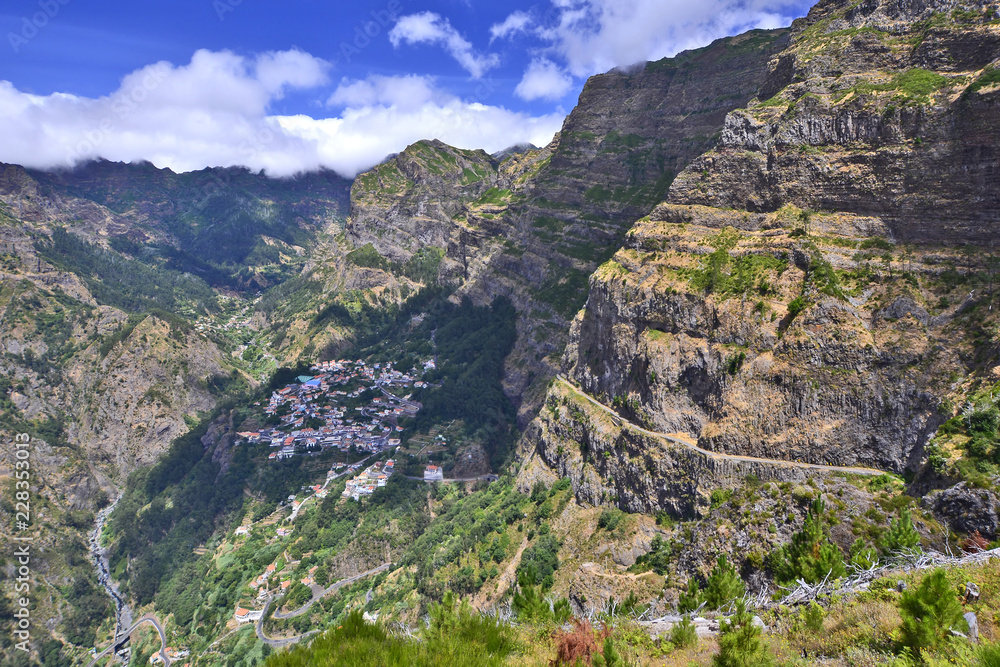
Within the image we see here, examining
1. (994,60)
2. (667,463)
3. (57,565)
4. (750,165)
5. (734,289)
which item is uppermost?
(994,60)

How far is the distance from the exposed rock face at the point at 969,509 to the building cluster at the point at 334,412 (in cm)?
8746

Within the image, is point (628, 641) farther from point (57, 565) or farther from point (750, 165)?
point (57, 565)

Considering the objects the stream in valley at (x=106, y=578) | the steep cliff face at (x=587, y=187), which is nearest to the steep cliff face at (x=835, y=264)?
the steep cliff face at (x=587, y=187)

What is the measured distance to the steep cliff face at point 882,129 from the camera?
134 feet

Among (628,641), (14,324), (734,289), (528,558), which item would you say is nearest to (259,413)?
(14,324)

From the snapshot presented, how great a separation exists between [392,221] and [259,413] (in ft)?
305

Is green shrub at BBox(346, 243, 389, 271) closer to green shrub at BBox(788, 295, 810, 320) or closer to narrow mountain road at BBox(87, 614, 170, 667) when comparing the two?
narrow mountain road at BBox(87, 614, 170, 667)

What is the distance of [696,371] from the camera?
47156 mm

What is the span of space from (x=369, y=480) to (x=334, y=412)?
3112 centimetres

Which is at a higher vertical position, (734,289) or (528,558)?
(734,289)

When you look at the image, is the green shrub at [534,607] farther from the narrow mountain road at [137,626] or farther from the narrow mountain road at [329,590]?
the narrow mountain road at [137,626]

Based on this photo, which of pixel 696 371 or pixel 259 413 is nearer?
pixel 696 371

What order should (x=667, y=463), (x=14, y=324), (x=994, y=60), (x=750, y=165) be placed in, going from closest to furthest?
(x=994, y=60)
(x=667, y=463)
(x=750, y=165)
(x=14, y=324)

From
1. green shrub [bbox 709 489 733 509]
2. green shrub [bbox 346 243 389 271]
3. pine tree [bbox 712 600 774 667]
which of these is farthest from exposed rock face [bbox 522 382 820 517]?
green shrub [bbox 346 243 389 271]
